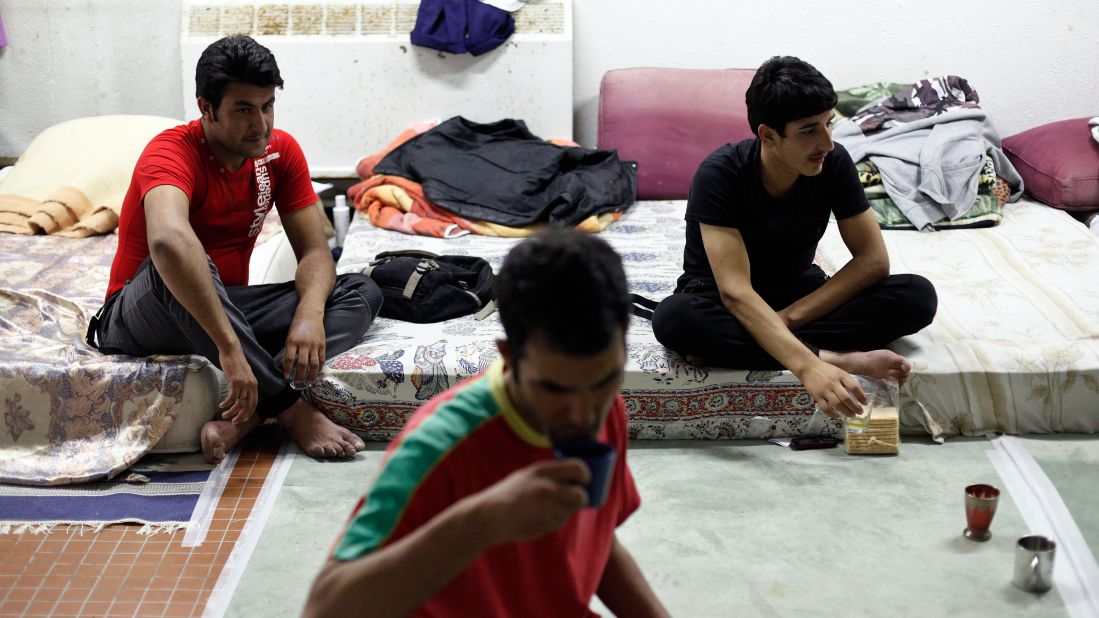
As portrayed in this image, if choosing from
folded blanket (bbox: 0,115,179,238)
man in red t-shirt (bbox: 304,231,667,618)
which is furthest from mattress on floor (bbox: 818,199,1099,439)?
folded blanket (bbox: 0,115,179,238)

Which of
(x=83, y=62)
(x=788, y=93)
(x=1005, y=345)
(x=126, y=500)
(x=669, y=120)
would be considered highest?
(x=788, y=93)

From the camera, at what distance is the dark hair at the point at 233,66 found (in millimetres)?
2631

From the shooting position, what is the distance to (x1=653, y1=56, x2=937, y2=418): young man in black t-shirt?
2.62 m

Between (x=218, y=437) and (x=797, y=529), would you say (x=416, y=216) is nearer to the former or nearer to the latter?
(x=218, y=437)

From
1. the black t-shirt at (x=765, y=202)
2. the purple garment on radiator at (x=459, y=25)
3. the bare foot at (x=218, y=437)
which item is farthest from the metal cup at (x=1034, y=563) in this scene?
the purple garment on radiator at (x=459, y=25)

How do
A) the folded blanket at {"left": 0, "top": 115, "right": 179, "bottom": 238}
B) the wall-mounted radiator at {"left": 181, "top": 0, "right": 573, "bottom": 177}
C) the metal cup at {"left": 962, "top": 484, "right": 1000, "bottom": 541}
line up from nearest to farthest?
1. the metal cup at {"left": 962, "top": 484, "right": 1000, "bottom": 541}
2. the folded blanket at {"left": 0, "top": 115, "right": 179, "bottom": 238}
3. the wall-mounted radiator at {"left": 181, "top": 0, "right": 573, "bottom": 177}

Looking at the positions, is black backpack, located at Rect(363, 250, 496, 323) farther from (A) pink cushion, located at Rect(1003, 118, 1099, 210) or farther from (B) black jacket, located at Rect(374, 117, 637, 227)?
(A) pink cushion, located at Rect(1003, 118, 1099, 210)

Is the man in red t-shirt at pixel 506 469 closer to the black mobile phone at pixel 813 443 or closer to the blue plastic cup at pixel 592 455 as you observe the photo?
the blue plastic cup at pixel 592 455

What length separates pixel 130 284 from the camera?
110 inches

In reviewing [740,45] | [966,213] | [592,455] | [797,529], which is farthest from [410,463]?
[740,45]

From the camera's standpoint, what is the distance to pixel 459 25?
4.57 metres

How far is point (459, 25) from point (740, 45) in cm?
121

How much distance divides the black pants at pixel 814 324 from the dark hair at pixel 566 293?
1768mm

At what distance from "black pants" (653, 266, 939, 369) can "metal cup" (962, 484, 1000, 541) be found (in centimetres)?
56
